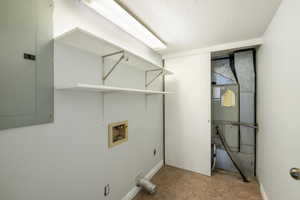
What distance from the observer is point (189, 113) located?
2500 mm

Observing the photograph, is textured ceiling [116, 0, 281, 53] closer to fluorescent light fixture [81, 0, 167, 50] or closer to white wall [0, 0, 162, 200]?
fluorescent light fixture [81, 0, 167, 50]

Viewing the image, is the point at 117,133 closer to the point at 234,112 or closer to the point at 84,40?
the point at 84,40

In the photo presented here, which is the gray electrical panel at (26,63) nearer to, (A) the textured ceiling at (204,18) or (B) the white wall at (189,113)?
(A) the textured ceiling at (204,18)

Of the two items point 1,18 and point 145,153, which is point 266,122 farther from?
point 1,18

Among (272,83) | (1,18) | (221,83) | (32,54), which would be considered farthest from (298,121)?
(1,18)

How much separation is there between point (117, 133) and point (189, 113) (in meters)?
1.48

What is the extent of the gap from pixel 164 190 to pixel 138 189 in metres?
0.41

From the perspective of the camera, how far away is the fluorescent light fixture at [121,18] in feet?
3.96

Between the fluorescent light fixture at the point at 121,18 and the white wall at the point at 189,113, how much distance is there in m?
0.86

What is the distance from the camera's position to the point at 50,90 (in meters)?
0.98

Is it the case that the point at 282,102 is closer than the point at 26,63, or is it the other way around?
the point at 26,63

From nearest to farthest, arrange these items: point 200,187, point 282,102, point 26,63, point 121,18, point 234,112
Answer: point 26,63, point 282,102, point 121,18, point 200,187, point 234,112

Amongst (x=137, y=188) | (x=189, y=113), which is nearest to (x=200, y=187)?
(x=137, y=188)

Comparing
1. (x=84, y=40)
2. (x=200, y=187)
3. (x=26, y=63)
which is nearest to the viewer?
(x=26, y=63)
